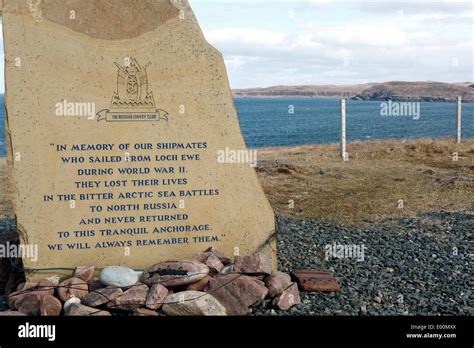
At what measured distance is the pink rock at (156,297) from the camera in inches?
244

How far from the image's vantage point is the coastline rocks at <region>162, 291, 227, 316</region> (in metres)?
6.09

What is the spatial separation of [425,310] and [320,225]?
3.93 m

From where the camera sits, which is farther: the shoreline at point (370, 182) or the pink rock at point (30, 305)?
the shoreline at point (370, 182)

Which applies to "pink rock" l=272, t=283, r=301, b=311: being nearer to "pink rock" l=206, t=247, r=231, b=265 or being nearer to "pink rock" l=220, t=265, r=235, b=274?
"pink rock" l=220, t=265, r=235, b=274

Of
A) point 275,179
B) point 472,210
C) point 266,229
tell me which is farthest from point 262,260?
point 275,179

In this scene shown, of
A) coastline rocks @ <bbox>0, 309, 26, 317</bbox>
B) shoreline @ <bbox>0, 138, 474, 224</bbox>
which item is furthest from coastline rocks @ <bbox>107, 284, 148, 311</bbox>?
shoreline @ <bbox>0, 138, 474, 224</bbox>

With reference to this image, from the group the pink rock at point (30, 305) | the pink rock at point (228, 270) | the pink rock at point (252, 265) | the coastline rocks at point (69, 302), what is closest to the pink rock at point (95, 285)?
the coastline rocks at point (69, 302)

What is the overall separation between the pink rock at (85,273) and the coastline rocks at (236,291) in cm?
139

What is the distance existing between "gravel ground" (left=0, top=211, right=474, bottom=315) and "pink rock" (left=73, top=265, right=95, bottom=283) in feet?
2.89

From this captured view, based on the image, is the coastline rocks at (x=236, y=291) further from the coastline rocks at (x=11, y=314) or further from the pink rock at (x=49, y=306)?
the coastline rocks at (x=11, y=314)

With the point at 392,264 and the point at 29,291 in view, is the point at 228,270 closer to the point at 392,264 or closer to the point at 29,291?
the point at 29,291

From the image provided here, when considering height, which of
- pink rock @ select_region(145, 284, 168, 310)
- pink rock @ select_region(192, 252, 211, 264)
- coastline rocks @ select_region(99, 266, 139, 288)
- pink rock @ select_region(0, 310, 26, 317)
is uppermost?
pink rock @ select_region(192, 252, 211, 264)

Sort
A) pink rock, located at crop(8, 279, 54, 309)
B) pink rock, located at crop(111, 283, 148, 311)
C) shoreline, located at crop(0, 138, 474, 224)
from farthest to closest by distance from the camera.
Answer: shoreline, located at crop(0, 138, 474, 224) < pink rock, located at crop(8, 279, 54, 309) < pink rock, located at crop(111, 283, 148, 311)

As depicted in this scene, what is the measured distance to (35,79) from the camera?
271 inches
